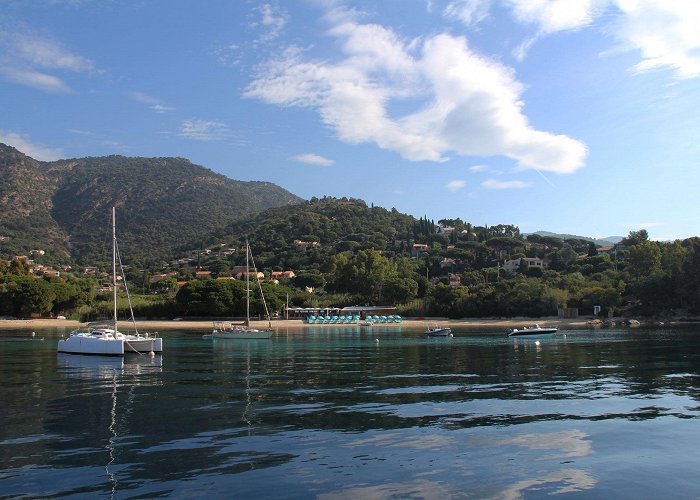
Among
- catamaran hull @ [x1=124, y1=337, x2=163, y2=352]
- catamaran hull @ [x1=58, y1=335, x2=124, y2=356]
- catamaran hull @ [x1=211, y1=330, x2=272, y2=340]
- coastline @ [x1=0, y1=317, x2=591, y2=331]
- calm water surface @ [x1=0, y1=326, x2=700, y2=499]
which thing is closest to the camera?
calm water surface @ [x1=0, y1=326, x2=700, y2=499]

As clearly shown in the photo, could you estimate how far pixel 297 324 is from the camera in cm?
11269

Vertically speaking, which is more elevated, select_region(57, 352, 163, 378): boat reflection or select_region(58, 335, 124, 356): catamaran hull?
select_region(58, 335, 124, 356): catamaran hull

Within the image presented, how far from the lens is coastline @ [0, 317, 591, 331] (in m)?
102

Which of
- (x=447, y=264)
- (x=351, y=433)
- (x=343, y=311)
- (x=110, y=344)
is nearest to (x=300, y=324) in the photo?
(x=343, y=311)

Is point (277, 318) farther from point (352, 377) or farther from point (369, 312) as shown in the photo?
point (352, 377)

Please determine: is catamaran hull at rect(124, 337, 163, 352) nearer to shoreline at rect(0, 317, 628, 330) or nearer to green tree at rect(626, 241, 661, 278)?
shoreline at rect(0, 317, 628, 330)

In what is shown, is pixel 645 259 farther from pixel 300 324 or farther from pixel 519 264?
pixel 300 324

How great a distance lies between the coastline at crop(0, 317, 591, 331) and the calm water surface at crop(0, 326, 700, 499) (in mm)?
69248

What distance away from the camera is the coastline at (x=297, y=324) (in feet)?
335

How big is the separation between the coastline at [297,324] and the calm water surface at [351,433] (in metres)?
69.2

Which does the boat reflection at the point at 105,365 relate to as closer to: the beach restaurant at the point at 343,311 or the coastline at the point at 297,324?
the coastline at the point at 297,324

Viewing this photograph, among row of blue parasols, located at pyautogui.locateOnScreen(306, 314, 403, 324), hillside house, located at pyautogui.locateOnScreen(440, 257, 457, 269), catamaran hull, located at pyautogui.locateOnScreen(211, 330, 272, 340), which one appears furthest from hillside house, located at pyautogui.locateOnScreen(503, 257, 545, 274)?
catamaran hull, located at pyautogui.locateOnScreen(211, 330, 272, 340)

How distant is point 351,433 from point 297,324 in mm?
95318

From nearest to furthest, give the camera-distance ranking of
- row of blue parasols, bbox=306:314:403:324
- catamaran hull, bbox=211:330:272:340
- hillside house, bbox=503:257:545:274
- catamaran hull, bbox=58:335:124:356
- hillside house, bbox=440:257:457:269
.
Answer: catamaran hull, bbox=58:335:124:356 < catamaran hull, bbox=211:330:272:340 < row of blue parasols, bbox=306:314:403:324 < hillside house, bbox=503:257:545:274 < hillside house, bbox=440:257:457:269
